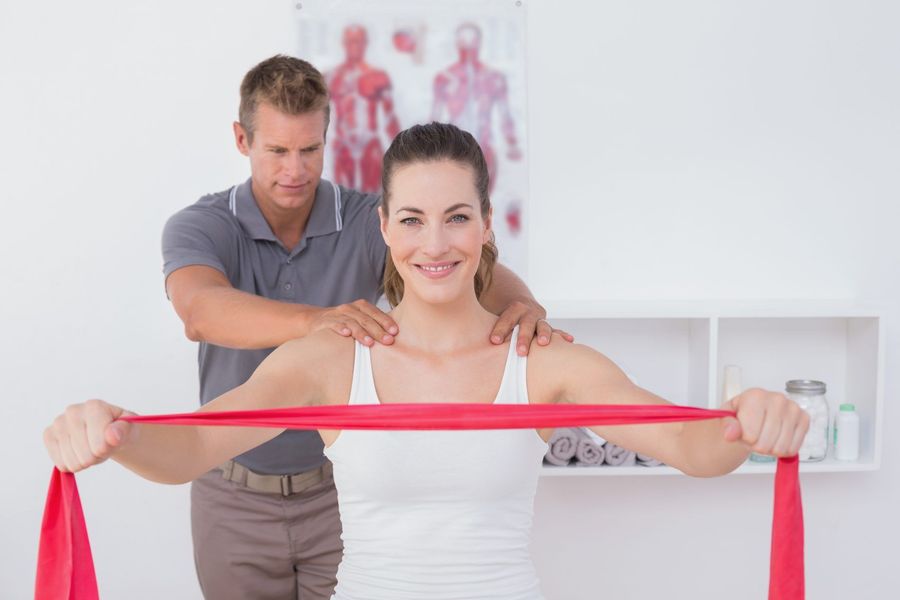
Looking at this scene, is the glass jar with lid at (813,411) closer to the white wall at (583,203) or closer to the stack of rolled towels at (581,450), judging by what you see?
the white wall at (583,203)

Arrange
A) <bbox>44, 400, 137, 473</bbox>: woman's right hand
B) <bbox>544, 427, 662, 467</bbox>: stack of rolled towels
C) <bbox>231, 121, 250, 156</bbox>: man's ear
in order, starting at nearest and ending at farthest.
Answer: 1. <bbox>44, 400, 137, 473</bbox>: woman's right hand
2. <bbox>231, 121, 250, 156</bbox>: man's ear
3. <bbox>544, 427, 662, 467</bbox>: stack of rolled towels

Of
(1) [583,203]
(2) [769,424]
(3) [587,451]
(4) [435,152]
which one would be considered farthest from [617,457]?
(2) [769,424]

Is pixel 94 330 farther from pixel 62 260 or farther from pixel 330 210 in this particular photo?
pixel 330 210

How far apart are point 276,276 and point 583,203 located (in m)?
0.99

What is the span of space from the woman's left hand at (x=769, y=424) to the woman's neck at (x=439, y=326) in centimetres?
59

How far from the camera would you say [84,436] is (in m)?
1.35

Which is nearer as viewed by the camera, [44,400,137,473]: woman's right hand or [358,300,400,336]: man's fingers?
[44,400,137,473]: woman's right hand

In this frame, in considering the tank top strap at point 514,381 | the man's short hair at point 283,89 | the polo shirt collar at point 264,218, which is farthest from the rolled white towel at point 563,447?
the man's short hair at point 283,89

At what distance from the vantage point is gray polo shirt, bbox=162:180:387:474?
2.33 meters

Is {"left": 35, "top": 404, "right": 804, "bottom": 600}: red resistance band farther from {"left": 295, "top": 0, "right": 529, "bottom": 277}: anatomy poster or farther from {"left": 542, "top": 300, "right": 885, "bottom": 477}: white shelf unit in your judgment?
{"left": 295, "top": 0, "right": 529, "bottom": 277}: anatomy poster

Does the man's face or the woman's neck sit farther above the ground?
the man's face

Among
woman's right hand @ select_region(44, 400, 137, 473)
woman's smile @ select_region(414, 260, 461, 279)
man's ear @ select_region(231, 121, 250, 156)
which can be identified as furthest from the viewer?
man's ear @ select_region(231, 121, 250, 156)

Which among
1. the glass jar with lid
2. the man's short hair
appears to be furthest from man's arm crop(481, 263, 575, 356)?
the glass jar with lid

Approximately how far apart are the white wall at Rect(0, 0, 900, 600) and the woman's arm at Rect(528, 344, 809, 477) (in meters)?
1.13
